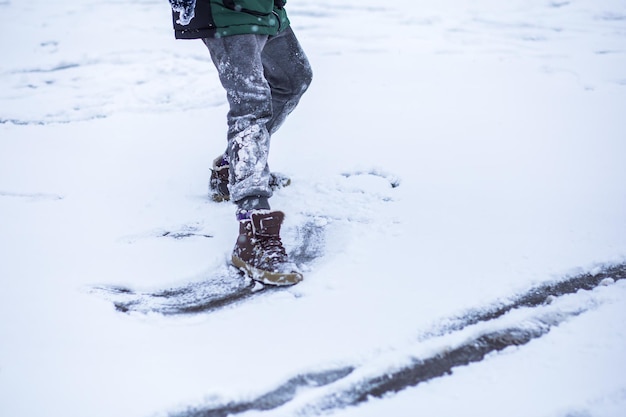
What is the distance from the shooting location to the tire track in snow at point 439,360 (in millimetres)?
1394

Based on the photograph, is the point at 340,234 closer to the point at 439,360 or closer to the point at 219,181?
the point at 219,181

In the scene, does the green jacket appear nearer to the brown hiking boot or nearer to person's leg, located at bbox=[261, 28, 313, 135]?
person's leg, located at bbox=[261, 28, 313, 135]

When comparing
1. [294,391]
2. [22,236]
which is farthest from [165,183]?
[294,391]

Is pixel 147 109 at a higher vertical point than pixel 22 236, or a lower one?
higher

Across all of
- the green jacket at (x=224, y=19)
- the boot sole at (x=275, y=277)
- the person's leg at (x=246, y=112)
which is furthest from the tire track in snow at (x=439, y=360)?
the green jacket at (x=224, y=19)

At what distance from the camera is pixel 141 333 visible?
164cm

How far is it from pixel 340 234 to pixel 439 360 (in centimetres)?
78

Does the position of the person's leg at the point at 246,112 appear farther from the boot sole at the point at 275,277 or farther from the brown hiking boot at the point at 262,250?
the boot sole at the point at 275,277

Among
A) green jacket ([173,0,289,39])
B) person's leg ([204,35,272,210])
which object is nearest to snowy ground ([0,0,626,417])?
person's leg ([204,35,272,210])


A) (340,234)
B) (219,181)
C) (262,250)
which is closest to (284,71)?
(219,181)

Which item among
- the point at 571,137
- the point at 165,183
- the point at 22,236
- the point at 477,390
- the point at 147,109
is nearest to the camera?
the point at 477,390

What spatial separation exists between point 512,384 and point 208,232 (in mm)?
1249

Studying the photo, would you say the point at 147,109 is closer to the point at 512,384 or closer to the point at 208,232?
the point at 208,232

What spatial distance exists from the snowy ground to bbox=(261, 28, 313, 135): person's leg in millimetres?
366
